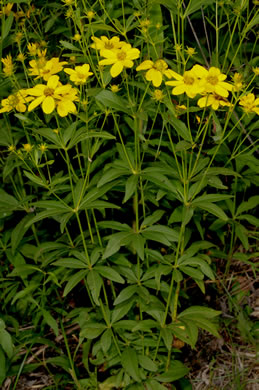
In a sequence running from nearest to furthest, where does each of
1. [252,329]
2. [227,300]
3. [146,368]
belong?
1. [146,368]
2. [252,329]
3. [227,300]

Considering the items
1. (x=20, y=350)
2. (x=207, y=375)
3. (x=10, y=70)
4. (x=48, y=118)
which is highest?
(x=10, y=70)

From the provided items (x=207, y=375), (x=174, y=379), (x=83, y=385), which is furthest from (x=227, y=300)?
(x=83, y=385)

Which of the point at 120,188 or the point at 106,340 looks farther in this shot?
the point at 120,188

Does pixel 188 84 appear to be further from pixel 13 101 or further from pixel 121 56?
pixel 13 101

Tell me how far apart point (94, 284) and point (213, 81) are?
805 millimetres

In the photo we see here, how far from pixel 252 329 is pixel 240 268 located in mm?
402

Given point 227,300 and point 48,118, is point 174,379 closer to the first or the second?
point 227,300

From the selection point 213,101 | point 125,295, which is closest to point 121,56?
point 213,101

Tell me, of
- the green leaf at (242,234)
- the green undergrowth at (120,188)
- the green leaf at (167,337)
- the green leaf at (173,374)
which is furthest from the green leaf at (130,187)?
the green leaf at (173,374)

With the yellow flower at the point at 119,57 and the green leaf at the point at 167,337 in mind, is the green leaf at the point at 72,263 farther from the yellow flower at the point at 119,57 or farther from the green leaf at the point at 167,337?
the yellow flower at the point at 119,57

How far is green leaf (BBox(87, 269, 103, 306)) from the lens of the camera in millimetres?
1765

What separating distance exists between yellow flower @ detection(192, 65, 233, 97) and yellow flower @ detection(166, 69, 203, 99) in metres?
0.02

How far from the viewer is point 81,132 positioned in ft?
5.89

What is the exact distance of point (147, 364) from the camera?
201cm
